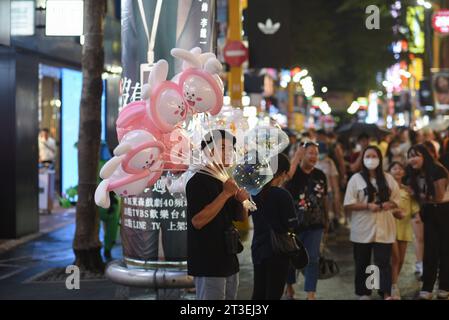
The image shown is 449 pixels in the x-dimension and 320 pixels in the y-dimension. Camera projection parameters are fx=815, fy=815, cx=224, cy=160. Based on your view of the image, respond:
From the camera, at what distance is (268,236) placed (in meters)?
7.38

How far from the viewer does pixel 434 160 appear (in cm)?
1019

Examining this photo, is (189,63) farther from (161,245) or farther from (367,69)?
(367,69)

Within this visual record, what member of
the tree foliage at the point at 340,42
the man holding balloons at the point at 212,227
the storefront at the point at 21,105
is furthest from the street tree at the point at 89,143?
the tree foliage at the point at 340,42

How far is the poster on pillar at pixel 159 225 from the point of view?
28.8ft

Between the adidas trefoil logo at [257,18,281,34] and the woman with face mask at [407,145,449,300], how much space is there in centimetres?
795

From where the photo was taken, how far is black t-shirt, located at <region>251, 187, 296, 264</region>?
24.2 feet

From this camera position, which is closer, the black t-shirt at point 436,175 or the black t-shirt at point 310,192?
the black t-shirt at point 310,192

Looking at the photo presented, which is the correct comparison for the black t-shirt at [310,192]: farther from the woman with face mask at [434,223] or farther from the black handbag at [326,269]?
the woman with face mask at [434,223]

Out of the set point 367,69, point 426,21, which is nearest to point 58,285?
point 426,21

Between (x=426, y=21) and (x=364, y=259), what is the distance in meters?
25.2

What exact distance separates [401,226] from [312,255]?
1435 millimetres

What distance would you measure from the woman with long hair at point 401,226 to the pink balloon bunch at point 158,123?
402 cm

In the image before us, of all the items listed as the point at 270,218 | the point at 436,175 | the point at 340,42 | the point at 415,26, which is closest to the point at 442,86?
the point at 340,42

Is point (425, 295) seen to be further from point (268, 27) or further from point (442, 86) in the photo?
point (442, 86)
